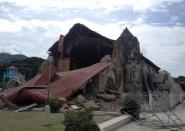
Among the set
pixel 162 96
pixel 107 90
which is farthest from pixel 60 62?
pixel 162 96

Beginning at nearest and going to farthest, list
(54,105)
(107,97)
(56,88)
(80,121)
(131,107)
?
1. (80,121)
2. (131,107)
3. (54,105)
4. (107,97)
5. (56,88)

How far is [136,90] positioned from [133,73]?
1.63m

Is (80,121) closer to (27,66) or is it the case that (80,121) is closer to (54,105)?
(54,105)

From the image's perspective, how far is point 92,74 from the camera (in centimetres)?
2780

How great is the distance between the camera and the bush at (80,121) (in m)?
11.2

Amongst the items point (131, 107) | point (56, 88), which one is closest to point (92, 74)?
point (56, 88)

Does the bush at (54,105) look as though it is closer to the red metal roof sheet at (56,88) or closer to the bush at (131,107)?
the bush at (131,107)

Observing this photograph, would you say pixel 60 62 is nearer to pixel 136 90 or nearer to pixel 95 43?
pixel 95 43

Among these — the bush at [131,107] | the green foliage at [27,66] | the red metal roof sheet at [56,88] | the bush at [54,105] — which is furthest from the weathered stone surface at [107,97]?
the green foliage at [27,66]

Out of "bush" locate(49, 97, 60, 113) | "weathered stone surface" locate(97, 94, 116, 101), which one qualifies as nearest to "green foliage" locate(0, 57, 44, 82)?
"weathered stone surface" locate(97, 94, 116, 101)

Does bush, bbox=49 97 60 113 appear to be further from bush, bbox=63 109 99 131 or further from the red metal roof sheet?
bush, bbox=63 109 99 131

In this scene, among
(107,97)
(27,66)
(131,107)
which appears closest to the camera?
(131,107)

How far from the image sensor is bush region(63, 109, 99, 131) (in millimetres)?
11203

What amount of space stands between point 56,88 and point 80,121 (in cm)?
1650
